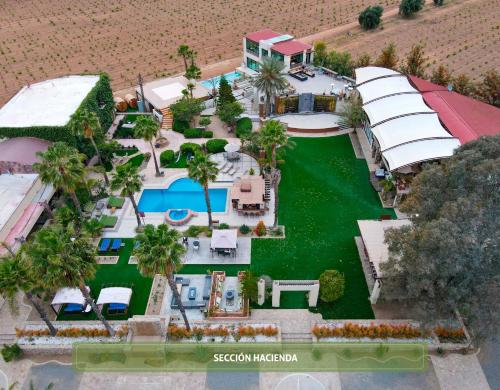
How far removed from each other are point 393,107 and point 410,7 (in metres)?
57.0

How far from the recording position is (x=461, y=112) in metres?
45.0

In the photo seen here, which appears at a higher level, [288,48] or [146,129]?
[288,48]

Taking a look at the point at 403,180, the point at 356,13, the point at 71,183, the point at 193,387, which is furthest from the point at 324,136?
the point at 356,13

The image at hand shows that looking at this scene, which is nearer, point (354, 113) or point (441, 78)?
point (354, 113)

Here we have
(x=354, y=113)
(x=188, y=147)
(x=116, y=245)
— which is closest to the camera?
(x=116, y=245)

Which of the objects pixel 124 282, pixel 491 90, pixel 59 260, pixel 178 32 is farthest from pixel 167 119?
pixel 491 90

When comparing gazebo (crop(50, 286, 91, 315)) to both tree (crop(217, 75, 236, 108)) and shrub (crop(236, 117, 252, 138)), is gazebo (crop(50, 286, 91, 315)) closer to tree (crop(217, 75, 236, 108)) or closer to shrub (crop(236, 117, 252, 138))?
shrub (crop(236, 117, 252, 138))

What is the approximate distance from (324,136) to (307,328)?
28768 millimetres

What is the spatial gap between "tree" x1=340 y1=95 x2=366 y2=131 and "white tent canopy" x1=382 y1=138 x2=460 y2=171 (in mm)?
10796

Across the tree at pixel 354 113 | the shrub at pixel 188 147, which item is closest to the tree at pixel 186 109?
the shrub at pixel 188 147

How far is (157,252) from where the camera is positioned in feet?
79.4

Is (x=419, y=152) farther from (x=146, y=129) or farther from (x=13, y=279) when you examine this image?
(x=13, y=279)

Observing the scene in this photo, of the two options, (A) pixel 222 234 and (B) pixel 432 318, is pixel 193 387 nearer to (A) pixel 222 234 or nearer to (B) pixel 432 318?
(A) pixel 222 234

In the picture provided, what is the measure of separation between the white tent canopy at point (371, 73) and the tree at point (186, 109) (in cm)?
2208
